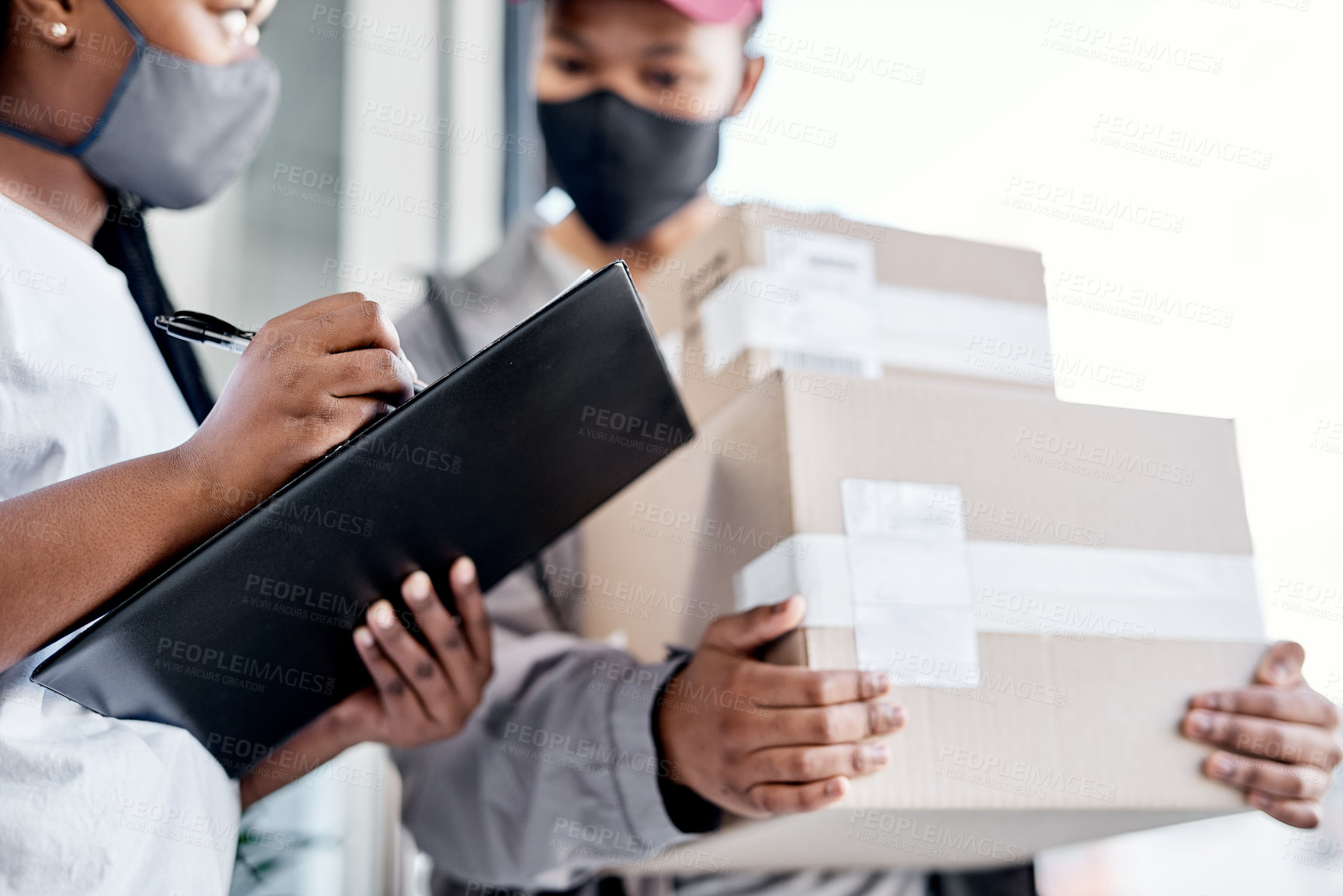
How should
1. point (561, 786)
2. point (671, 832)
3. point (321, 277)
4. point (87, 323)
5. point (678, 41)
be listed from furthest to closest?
point (321, 277) < point (678, 41) < point (561, 786) < point (671, 832) < point (87, 323)

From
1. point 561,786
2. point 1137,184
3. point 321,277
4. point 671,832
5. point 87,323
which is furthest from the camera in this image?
point 321,277

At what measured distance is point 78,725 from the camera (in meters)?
0.58

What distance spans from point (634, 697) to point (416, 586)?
27 cm

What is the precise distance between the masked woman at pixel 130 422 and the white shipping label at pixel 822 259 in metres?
0.39

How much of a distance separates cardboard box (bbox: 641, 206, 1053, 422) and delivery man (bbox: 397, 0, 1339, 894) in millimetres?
239

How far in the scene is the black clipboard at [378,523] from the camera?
54cm

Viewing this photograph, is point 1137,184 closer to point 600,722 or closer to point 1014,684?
point 1014,684

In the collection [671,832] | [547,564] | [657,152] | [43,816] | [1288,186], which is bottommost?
[671,832]

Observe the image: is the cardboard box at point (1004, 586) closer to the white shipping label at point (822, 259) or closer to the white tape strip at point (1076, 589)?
the white tape strip at point (1076, 589)

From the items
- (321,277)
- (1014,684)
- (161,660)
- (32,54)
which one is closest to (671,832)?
(1014,684)

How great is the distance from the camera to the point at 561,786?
3.13ft

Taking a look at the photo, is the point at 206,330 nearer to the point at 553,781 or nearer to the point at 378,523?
the point at 378,523

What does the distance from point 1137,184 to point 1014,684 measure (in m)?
0.74

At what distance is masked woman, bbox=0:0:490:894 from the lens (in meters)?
0.53
